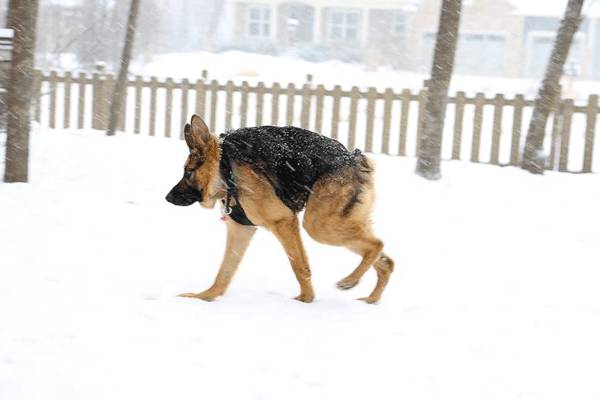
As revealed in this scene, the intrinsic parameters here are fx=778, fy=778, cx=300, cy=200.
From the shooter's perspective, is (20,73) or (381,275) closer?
(381,275)

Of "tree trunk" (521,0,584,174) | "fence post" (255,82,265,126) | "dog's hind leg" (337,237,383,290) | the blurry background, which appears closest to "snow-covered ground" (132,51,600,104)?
the blurry background

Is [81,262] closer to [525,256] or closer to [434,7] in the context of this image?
[525,256]

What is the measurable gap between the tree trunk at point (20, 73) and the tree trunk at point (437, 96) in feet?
15.6

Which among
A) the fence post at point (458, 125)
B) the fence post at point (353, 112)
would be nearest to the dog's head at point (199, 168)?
the fence post at point (458, 125)

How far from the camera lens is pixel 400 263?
6.27m

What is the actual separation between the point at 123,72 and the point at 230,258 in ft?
30.6

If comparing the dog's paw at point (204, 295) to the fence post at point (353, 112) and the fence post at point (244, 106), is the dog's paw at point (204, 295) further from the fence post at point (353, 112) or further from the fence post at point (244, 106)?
the fence post at point (244, 106)

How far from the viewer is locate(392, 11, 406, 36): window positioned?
41156mm

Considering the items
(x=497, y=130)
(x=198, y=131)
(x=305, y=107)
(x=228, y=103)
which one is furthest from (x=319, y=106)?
(x=198, y=131)

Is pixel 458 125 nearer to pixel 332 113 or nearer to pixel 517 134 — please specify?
pixel 517 134

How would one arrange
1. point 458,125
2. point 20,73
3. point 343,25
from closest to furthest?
point 20,73 < point 458,125 < point 343,25

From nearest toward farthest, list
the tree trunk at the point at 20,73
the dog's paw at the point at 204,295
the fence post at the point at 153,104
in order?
1. the dog's paw at the point at 204,295
2. the tree trunk at the point at 20,73
3. the fence post at the point at 153,104

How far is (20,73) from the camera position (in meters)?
7.46

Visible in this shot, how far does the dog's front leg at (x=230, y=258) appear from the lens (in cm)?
490
